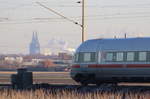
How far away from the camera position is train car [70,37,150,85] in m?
36.5

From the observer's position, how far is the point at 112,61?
37938mm

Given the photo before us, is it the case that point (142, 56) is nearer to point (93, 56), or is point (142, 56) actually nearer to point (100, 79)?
point (100, 79)

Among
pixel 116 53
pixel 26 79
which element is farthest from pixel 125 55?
pixel 26 79

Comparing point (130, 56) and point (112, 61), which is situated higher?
point (130, 56)

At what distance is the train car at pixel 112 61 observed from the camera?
36531mm

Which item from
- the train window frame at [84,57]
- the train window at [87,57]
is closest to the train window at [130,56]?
the train window frame at [84,57]

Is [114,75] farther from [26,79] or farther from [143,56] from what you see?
[26,79]

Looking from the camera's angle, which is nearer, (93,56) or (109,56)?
(109,56)

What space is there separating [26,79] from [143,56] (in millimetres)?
7922

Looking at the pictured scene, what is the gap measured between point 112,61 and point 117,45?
1106 millimetres

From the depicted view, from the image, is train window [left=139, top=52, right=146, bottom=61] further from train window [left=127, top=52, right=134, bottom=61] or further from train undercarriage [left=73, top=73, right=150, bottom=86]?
train undercarriage [left=73, top=73, right=150, bottom=86]

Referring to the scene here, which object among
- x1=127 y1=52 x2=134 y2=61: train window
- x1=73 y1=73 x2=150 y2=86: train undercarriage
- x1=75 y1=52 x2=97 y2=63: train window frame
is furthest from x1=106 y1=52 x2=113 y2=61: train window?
x1=127 y1=52 x2=134 y2=61: train window

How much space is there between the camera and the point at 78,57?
134 feet

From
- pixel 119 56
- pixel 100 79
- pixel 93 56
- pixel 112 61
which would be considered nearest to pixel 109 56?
pixel 112 61
